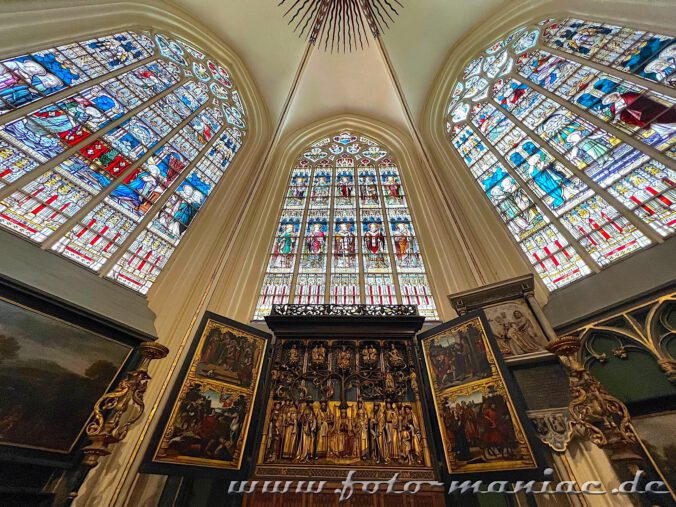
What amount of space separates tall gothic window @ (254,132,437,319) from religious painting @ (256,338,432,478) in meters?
1.66

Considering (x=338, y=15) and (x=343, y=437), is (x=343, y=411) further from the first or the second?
(x=338, y=15)

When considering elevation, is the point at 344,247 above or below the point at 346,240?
below

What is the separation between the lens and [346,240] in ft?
27.7

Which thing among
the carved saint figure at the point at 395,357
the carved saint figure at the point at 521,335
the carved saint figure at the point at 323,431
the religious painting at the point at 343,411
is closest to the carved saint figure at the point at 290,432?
the religious painting at the point at 343,411

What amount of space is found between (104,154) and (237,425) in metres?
5.96

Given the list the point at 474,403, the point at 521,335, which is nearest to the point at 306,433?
the point at 474,403

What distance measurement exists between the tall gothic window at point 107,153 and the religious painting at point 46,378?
1.37m

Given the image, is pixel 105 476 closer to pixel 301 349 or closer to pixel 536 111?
pixel 301 349

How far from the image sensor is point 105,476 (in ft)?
12.4

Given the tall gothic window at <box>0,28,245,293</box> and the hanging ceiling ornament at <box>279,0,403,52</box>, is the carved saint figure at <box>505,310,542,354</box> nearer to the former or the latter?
Answer: the hanging ceiling ornament at <box>279,0,403,52</box>

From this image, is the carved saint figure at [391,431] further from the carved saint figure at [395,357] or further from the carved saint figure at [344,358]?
the carved saint figure at [344,358]

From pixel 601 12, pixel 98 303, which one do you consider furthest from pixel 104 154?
pixel 601 12

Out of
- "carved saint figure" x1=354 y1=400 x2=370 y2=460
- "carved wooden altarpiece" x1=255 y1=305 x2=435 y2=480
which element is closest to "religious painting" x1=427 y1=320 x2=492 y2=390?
"carved wooden altarpiece" x1=255 y1=305 x2=435 y2=480

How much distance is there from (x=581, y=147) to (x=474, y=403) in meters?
5.78
